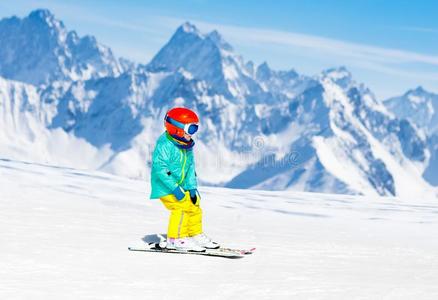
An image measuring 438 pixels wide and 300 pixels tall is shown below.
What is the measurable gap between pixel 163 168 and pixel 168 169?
0.24 feet

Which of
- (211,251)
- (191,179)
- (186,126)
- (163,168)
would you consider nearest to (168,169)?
(163,168)

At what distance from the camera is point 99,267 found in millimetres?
6297

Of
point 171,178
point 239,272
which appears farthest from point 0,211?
point 239,272

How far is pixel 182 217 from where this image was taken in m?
7.88

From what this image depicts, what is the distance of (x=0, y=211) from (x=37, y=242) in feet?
8.20

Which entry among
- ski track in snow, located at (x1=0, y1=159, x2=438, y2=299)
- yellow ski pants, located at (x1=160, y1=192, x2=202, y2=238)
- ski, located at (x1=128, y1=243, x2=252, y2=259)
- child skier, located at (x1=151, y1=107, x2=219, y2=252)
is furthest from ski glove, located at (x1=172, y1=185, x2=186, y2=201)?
ski track in snow, located at (x1=0, y1=159, x2=438, y2=299)

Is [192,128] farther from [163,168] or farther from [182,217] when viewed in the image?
[182,217]

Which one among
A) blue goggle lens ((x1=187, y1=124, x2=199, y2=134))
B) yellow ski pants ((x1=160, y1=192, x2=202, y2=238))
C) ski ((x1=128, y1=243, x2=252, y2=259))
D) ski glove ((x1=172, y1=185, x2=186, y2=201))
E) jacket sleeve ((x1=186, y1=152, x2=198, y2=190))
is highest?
blue goggle lens ((x1=187, y1=124, x2=199, y2=134))

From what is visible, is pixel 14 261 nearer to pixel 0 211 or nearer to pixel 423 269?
pixel 0 211

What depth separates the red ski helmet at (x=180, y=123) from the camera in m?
7.86

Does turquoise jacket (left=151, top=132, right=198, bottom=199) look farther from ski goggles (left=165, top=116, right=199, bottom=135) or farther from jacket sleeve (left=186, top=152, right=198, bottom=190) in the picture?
ski goggles (left=165, top=116, right=199, bottom=135)

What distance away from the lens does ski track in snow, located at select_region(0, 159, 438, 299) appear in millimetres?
5566

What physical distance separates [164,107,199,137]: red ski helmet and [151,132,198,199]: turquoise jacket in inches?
5.3

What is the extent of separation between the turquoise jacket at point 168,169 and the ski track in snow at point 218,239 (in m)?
0.76
